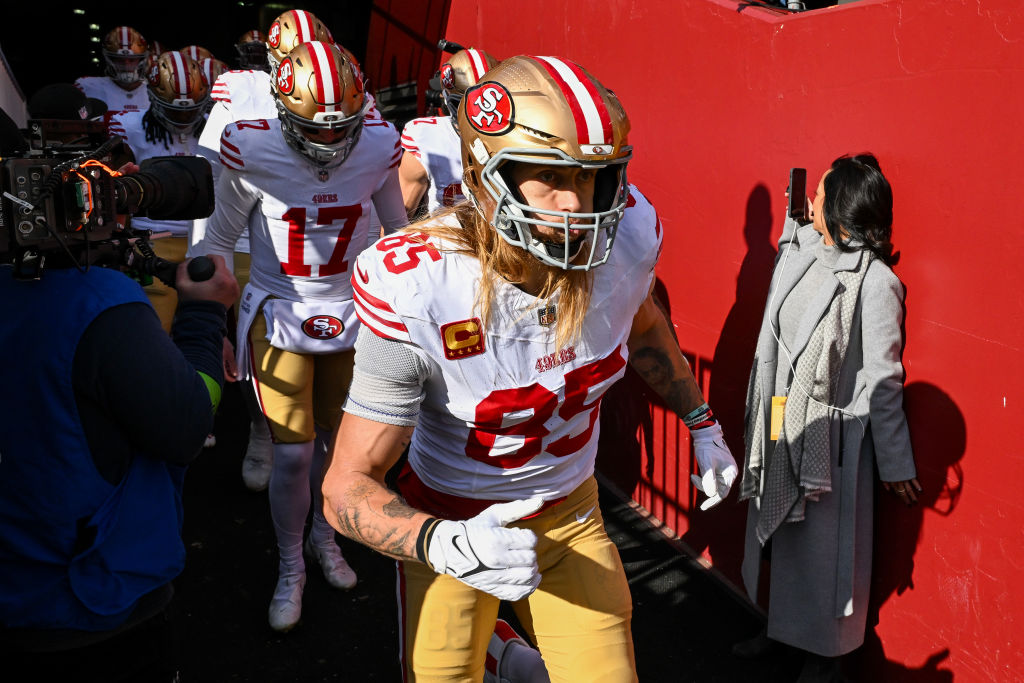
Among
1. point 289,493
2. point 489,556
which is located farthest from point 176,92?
point 489,556

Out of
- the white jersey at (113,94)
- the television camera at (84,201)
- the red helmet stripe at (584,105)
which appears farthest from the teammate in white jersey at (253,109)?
the white jersey at (113,94)

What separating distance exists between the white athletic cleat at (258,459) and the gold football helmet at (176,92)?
2341 mm

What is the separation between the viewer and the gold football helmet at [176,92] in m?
6.20

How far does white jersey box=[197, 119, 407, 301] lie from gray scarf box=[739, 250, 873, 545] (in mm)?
2076

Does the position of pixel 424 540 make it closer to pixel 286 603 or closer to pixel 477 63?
pixel 286 603

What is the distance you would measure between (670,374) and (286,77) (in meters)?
2.21

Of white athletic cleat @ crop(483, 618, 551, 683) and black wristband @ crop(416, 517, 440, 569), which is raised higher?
black wristband @ crop(416, 517, 440, 569)

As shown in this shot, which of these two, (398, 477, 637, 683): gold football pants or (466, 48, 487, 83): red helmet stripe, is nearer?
(398, 477, 637, 683): gold football pants

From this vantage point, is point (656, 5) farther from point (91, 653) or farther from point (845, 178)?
point (91, 653)

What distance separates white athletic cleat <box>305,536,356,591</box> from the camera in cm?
432

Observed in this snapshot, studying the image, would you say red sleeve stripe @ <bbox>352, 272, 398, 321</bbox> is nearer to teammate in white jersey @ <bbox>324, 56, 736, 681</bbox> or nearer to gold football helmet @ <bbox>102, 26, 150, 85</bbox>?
teammate in white jersey @ <bbox>324, 56, 736, 681</bbox>

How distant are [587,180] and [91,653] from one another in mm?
1680

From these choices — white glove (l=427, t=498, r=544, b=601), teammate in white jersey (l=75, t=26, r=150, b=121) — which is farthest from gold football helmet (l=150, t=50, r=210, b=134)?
white glove (l=427, t=498, r=544, b=601)

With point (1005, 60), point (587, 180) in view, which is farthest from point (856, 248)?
point (587, 180)
